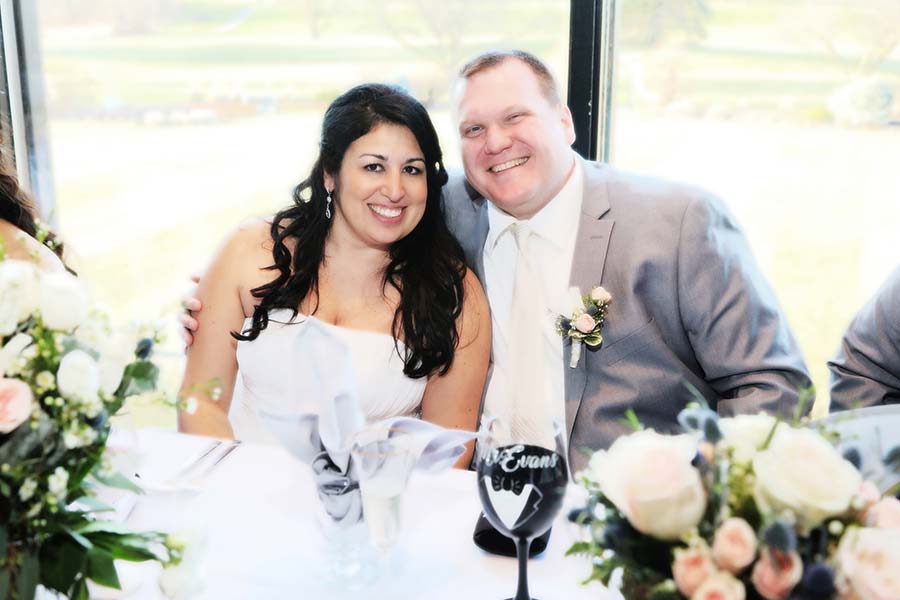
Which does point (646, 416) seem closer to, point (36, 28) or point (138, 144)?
point (36, 28)

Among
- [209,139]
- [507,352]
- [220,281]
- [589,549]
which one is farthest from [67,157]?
[589,549]

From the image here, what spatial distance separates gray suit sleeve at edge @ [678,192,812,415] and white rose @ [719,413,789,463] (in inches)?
45.6

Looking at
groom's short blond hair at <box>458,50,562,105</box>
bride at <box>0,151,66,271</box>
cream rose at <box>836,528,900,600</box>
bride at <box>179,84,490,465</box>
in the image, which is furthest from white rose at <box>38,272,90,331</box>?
groom's short blond hair at <box>458,50,562,105</box>

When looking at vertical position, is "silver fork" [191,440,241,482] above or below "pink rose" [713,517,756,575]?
below

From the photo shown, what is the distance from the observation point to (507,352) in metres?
2.30

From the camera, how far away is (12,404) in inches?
40.1

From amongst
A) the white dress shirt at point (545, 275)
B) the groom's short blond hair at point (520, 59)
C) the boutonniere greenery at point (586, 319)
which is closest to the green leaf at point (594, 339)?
the boutonniere greenery at point (586, 319)

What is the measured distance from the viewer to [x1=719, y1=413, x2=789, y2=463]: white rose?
92 cm

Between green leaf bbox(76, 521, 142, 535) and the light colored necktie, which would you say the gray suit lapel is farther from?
green leaf bbox(76, 521, 142, 535)

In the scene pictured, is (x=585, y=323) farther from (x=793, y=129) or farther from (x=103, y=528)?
(x=793, y=129)

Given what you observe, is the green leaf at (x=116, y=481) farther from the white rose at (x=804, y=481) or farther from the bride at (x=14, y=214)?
the bride at (x=14, y=214)

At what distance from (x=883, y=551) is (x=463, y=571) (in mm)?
657

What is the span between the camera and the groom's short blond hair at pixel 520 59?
2260mm

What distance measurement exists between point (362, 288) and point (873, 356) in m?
1.26
